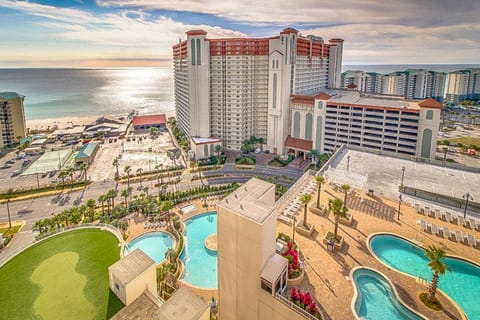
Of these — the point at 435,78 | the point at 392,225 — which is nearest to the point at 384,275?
the point at 392,225

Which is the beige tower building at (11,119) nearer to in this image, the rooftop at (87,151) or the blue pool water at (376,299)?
the rooftop at (87,151)

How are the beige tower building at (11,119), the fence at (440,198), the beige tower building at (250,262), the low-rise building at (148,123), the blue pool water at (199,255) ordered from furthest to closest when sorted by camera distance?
the low-rise building at (148,123)
the beige tower building at (11,119)
the fence at (440,198)
the blue pool water at (199,255)
the beige tower building at (250,262)

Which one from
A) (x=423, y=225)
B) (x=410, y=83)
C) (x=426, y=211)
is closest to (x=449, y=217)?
(x=426, y=211)

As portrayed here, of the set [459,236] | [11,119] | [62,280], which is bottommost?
[62,280]

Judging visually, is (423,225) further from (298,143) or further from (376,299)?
(298,143)

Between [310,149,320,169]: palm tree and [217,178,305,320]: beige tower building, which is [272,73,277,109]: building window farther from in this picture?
[217,178,305,320]: beige tower building

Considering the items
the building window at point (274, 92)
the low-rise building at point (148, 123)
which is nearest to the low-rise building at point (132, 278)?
the building window at point (274, 92)
